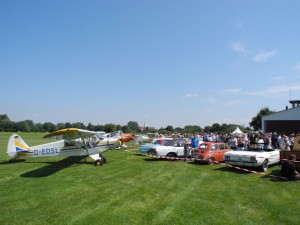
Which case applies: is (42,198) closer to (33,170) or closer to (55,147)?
(33,170)

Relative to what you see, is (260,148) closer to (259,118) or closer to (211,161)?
(211,161)

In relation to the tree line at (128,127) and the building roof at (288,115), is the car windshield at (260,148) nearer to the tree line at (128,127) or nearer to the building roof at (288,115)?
the building roof at (288,115)

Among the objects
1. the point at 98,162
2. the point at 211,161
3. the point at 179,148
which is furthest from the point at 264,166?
the point at 98,162

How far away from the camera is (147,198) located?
8.32 meters

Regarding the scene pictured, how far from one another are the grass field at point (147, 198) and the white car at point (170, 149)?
15.3ft

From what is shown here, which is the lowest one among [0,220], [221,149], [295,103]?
[0,220]

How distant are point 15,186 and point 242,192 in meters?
8.71

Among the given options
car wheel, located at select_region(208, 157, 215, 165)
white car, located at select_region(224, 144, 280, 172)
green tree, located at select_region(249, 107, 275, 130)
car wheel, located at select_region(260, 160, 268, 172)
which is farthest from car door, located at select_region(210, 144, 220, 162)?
green tree, located at select_region(249, 107, 275, 130)

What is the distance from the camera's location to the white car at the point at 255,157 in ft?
42.1

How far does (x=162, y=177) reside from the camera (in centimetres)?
1163

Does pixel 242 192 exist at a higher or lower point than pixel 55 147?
lower

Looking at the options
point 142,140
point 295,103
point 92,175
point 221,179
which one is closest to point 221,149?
point 221,179

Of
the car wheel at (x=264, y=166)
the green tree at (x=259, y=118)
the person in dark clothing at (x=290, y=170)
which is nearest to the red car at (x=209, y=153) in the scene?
the car wheel at (x=264, y=166)

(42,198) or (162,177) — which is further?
(162,177)
